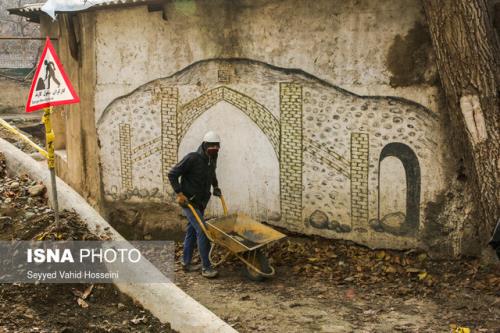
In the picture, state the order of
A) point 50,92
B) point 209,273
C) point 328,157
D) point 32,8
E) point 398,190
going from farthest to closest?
point 32,8 → point 328,157 → point 209,273 → point 398,190 → point 50,92

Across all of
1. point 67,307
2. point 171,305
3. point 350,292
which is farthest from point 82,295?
point 350,292

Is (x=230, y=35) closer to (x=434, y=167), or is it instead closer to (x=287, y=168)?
(x=287, y=168)

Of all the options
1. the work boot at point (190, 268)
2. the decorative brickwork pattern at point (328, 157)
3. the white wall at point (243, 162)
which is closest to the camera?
the decorative brickwork pattern at point (328, 157)

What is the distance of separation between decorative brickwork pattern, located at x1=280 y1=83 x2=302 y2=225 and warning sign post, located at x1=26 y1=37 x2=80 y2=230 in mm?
→ 3288

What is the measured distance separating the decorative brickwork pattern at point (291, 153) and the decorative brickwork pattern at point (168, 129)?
1.96 meters

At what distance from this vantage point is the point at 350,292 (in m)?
6.41

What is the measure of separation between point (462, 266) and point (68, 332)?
15.8ft

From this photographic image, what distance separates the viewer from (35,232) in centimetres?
532

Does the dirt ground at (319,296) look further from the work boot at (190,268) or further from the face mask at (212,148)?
the face mask at (212,148)

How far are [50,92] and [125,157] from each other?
4.13m

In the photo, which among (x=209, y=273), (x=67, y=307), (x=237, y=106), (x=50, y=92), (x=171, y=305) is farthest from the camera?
(x=237, y=106)

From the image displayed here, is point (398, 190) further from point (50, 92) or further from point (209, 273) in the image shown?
point (50, 92)

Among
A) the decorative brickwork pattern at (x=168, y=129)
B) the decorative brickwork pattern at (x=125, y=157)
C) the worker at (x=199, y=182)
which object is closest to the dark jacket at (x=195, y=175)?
the worker at (x=199, y=182)

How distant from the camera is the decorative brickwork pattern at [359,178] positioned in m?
7.11
